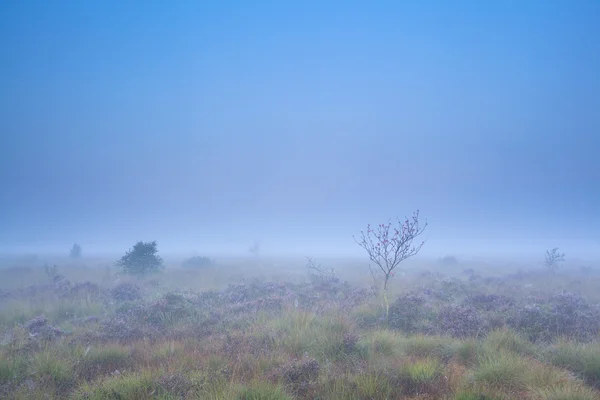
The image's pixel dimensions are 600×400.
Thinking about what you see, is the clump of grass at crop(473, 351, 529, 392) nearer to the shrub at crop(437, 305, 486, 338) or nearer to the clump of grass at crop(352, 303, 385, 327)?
the shrub at crop(437, 305, 486, 338)

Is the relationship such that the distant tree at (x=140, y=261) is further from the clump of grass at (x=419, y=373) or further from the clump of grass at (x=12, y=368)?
the clump of grass at (x=419, y=373)

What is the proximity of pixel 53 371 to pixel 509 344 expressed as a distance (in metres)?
10.8

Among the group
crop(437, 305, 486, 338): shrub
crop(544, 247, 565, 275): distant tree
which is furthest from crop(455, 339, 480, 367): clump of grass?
A: crop(544, 247, 565, 275): distant tree

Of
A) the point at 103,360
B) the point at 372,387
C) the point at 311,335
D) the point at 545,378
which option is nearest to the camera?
the point at 372,387

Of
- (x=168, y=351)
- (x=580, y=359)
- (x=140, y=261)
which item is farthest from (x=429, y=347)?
(x=140, y=261)

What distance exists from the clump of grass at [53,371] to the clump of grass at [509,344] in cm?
938

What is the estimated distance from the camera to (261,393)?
5.13m

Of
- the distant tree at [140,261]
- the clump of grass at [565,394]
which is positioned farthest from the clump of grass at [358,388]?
the distant tree at [140,261]

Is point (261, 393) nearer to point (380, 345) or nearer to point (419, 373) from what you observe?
point (419, 373)

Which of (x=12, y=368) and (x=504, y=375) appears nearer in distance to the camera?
(x=504, y=375)

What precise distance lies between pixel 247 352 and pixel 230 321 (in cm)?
394

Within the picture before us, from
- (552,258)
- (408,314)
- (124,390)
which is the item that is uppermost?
(552,258)

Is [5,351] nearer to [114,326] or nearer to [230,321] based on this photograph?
[114,326]

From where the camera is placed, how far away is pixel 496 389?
5.45 m
